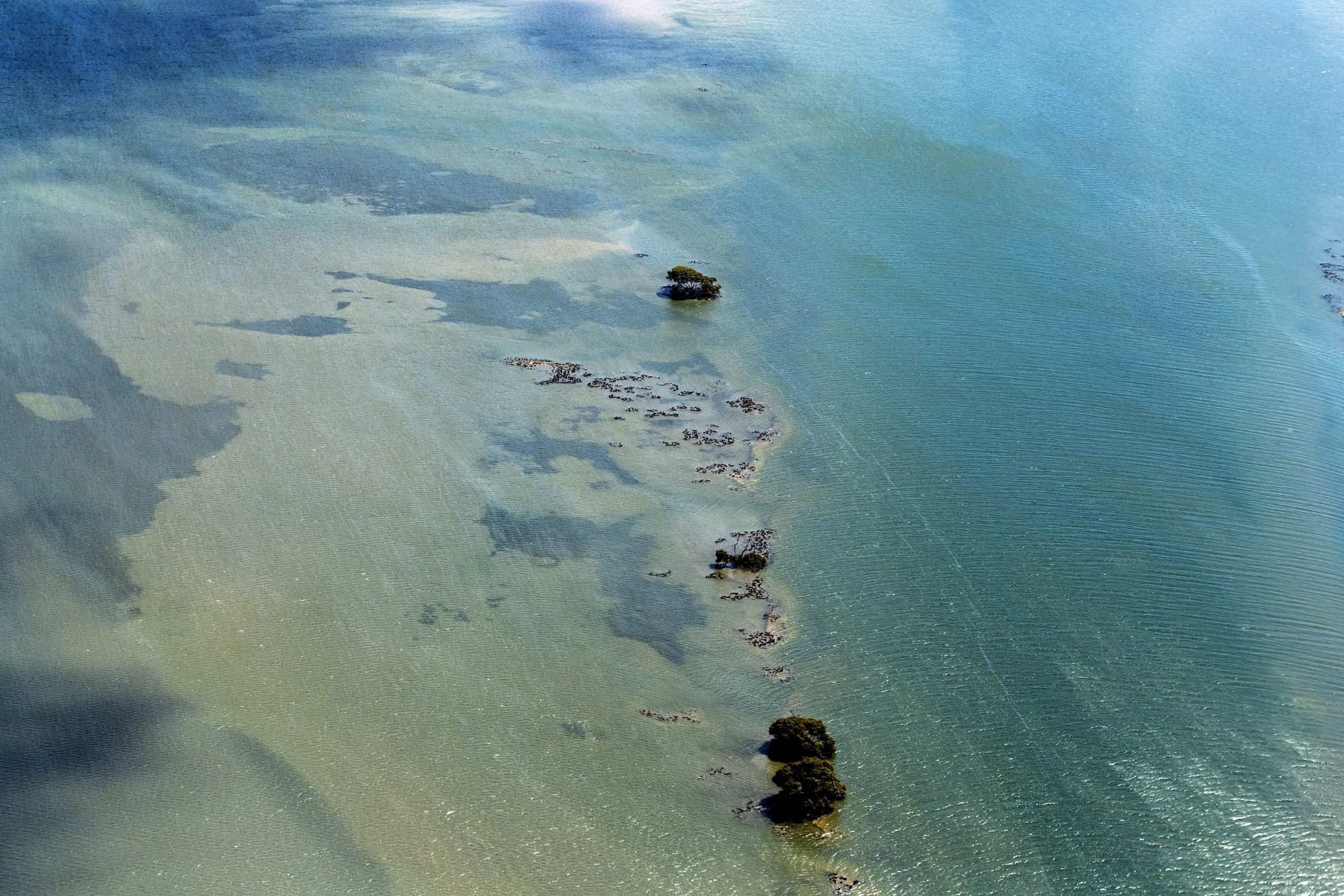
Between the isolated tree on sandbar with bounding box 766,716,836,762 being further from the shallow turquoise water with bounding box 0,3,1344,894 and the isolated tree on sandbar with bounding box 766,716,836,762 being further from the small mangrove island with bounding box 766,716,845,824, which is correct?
the shallow turquoise water with bounding box 0,3,1344,894

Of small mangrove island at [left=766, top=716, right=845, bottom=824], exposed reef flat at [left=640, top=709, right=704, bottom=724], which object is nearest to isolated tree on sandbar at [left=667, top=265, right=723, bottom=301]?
exposed reef flat at [left=640, top=709, right=704, bottom=724]

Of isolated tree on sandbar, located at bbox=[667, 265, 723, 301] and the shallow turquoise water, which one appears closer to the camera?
the shallow turquoise water

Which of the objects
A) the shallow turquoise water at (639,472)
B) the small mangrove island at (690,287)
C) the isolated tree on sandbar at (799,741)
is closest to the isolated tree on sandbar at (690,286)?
the small mangrove island at (690,287)

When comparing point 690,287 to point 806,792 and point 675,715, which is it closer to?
point 675,715

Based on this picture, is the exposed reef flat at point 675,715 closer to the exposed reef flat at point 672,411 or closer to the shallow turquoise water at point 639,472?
the shallow turquoise water at point 639,472

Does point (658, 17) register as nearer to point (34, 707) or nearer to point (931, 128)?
point (931, 128)

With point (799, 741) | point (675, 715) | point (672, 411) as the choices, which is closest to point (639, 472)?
point (672, 411)

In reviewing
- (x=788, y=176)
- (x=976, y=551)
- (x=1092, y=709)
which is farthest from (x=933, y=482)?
(x=788, y=176)
